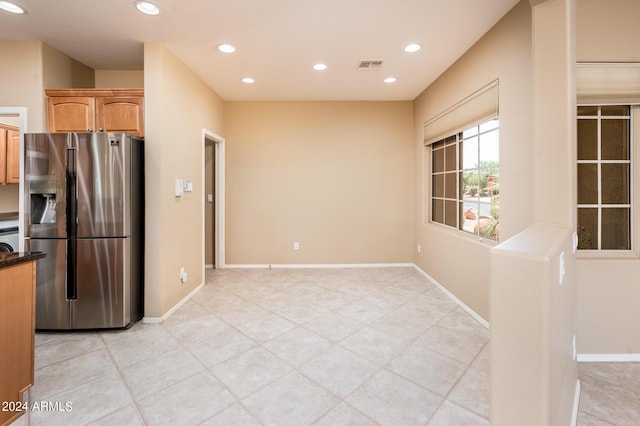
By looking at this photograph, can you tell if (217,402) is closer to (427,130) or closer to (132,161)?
(132,161)

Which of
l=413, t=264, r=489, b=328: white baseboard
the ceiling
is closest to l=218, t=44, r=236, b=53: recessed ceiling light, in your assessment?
the ceiling

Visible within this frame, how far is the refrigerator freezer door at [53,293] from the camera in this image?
2.67 m

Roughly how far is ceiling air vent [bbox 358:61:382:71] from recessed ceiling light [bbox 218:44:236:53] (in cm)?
146

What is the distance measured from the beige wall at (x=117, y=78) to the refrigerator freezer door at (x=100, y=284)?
225 cm

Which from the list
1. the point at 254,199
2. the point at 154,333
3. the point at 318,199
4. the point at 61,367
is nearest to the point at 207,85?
the point at 254,199

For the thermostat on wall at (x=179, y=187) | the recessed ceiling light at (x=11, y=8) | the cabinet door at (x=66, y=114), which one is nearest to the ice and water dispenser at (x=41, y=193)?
the cabinet door at (x=66, y=114)

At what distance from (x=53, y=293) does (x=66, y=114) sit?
184cm

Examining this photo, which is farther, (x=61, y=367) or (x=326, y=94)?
(x=326, y=94)

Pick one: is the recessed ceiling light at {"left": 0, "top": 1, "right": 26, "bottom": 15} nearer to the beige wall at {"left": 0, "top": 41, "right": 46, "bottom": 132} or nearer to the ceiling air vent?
the beige wall at {"left": 0, "top": 41, "right": 46, "bottom": 132}

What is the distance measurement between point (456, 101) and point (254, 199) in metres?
3.33

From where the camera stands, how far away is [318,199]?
494cm

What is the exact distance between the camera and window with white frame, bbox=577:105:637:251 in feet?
7.40

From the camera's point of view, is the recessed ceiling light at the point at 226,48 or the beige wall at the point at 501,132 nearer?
the beige wall at the point at 501,132

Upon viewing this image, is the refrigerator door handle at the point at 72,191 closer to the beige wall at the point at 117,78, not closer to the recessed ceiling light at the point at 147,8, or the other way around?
the recessed ceiling light at the point at 147,8
